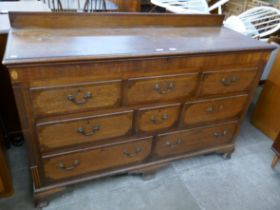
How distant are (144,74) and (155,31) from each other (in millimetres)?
354

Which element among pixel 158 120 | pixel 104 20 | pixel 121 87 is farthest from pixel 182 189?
pixel 104 20

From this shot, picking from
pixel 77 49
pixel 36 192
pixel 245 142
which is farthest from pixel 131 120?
pixel 245 142

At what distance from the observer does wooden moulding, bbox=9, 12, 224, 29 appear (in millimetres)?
1130

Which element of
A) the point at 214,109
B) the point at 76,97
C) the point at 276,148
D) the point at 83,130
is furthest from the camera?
the point at 276,148

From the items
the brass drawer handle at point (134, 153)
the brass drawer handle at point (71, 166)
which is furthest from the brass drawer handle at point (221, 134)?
the brass drawer handle at point (71, 166)

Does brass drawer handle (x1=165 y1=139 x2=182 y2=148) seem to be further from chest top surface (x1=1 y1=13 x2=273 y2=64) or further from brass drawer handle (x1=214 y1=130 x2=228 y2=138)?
chest top surface (x1=1 y1=13 x2=273 y2=64)

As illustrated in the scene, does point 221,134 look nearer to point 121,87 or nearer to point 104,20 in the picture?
point 121,87

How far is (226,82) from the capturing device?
134 cm

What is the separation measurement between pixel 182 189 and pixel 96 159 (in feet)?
1.94

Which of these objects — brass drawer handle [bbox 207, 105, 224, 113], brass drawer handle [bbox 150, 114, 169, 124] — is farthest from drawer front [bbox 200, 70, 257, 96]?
brass drawer handle [bbox 150, 114, 169, 124]

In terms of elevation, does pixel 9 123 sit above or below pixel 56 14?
below

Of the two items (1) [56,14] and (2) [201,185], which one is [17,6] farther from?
(2) [201,185]

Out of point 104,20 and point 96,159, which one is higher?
point 104,20

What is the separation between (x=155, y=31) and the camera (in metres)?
1.33
